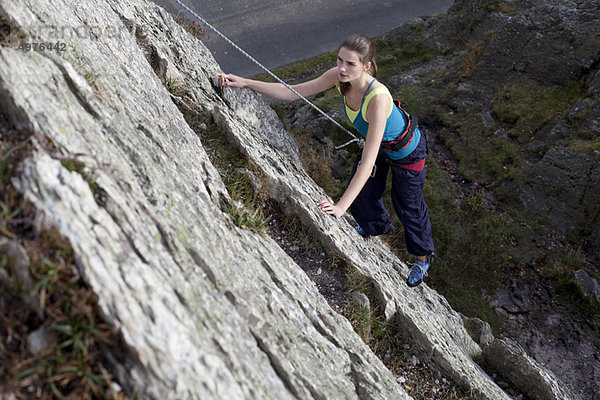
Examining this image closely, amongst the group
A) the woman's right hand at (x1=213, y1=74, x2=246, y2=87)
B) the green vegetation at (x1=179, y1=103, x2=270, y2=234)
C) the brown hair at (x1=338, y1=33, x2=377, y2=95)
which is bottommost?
the green vegetation at (x1=179, y1=103, x2=270, y2=234)

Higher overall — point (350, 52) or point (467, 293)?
point (350, 52)

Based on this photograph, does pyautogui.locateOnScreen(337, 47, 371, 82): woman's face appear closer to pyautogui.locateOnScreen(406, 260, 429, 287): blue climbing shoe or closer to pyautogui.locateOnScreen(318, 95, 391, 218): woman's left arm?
pyautogui.locateOnScreen(318, 95, 391, 218): woman's left arm

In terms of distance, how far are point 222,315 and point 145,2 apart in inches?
286

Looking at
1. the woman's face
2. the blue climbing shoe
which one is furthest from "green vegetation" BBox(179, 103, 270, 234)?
the blue climbing shoe

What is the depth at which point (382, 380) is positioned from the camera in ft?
17.5

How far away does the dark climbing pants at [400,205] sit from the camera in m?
7.21

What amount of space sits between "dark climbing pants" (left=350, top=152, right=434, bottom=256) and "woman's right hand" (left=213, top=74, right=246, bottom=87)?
2.55 m

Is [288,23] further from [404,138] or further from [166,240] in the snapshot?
[166,240]

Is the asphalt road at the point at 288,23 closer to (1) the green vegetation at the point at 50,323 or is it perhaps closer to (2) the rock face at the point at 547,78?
(2) the rock face at the point at 547,78

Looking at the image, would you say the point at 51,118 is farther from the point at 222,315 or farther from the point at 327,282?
the point at 327,282

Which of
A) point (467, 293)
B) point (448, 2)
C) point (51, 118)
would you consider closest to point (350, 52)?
point (51, 118)

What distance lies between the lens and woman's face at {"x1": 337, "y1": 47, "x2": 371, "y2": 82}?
5.93m

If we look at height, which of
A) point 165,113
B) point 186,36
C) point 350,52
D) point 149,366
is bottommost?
point 149,366

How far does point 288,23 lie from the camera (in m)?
24.5
